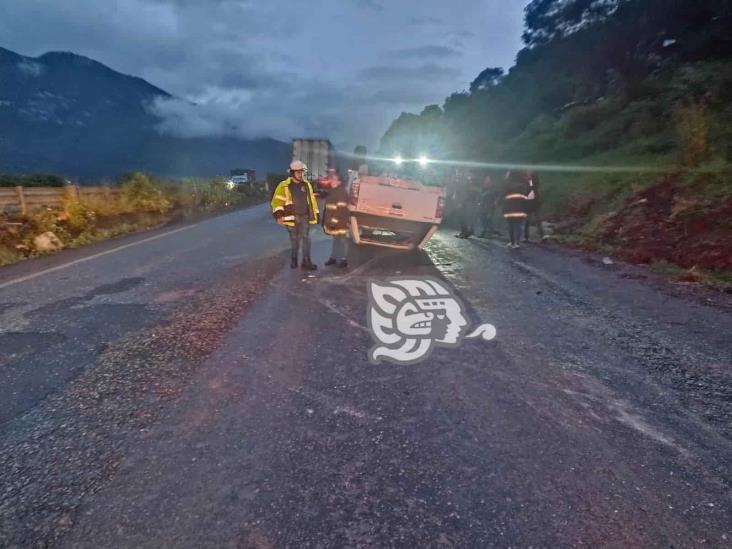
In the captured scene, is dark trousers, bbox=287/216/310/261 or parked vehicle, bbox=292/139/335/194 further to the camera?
parked vehicle, bbox=292/139/335/194

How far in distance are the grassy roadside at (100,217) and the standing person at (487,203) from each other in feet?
35.8

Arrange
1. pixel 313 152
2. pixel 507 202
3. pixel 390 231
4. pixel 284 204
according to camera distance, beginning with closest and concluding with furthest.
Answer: pixel 284 204 < pixel 390 231 < pixel 507 202 < pixel 313 152

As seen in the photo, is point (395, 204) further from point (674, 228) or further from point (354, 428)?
point (354, 428)

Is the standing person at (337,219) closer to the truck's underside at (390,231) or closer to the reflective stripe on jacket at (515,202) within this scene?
the truck's underside at (390,231)

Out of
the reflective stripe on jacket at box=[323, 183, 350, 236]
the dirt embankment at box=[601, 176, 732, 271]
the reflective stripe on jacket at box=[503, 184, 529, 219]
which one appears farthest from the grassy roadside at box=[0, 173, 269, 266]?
the dirt embankment at box=[601, 176, 732, 271]

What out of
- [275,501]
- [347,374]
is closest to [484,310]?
[347,374]

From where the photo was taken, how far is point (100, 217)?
1461 centimetres

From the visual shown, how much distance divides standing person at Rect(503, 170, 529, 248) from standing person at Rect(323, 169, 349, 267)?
4.17 meters

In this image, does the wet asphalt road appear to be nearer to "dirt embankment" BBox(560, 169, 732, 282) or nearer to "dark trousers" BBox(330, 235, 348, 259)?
"dirt embankment" BBox(560, 169, 732, 282)

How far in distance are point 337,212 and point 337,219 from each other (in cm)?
17

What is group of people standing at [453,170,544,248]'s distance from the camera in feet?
34.0

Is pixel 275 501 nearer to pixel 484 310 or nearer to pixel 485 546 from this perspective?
pixel 485 546

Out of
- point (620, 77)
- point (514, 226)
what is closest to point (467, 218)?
point (514, 226)

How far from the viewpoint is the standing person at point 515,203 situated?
10258mm
